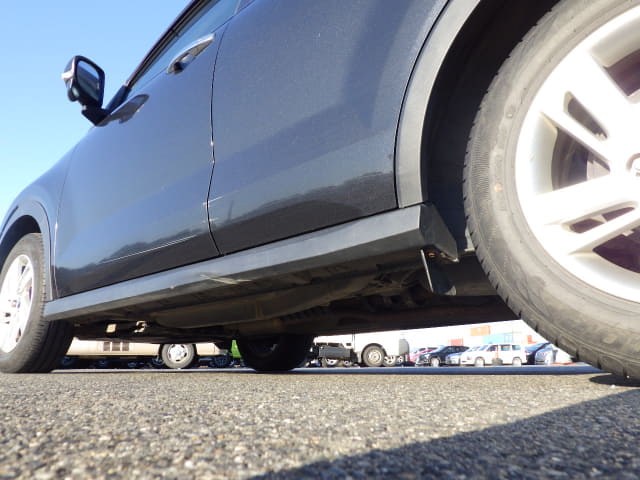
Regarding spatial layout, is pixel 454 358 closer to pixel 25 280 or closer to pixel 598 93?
pixel 25 280

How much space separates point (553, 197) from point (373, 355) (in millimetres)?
11732

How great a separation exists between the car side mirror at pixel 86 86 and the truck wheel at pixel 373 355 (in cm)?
1076

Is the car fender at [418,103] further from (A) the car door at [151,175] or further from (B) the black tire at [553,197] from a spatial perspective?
(A) the car door at [151,175]

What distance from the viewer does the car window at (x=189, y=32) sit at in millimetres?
2096

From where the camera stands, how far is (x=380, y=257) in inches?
57.5

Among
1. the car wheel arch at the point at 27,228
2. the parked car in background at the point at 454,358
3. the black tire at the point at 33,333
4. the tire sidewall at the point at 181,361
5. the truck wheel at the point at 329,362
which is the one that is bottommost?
the parked car in background at the point at 454,358

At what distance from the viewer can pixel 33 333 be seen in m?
2.80

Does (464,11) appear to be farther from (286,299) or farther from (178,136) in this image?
(286,299)

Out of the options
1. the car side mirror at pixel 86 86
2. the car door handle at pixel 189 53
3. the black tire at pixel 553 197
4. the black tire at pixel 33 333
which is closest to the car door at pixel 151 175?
the car door handle at pixel 189 53

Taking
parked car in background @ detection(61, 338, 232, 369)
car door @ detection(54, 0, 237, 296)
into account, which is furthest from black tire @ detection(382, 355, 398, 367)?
car door @ detection(54, 0, 237, 296)

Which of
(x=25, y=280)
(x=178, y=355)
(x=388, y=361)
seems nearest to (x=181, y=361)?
(x=178, y=355)

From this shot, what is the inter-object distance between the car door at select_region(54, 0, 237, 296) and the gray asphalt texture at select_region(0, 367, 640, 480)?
822 mm

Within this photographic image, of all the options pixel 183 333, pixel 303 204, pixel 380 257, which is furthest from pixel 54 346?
pixel 380 257

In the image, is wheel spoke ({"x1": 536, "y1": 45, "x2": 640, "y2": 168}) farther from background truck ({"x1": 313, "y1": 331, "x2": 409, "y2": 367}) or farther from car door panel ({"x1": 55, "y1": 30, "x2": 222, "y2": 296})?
background truck ({"x1": 313, "y1": 331, "x2": 409, "y2": 367})
